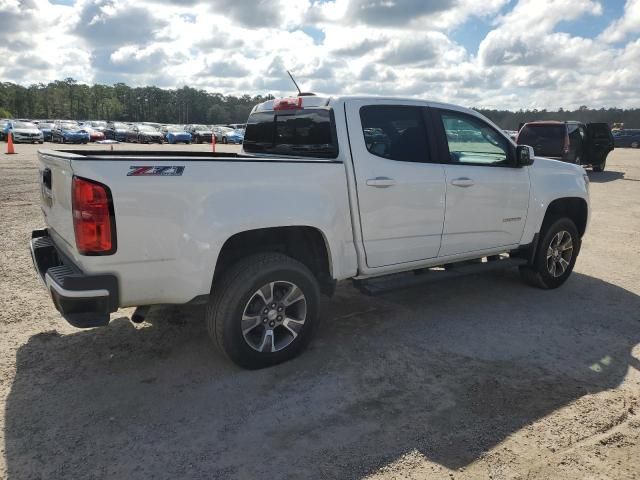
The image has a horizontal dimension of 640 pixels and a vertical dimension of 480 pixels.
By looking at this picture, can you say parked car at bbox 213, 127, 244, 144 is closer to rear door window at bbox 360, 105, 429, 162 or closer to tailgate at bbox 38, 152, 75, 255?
rear door window at bbox 360, 105, 429, 162

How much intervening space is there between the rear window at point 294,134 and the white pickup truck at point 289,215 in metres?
0.02

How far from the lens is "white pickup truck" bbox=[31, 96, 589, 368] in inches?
120

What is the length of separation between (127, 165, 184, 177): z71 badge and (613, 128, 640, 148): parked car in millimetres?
46450

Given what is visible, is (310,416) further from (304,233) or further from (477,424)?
(304,233)

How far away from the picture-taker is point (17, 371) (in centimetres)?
359

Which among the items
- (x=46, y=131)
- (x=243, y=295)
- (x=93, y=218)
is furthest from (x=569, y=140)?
(x=46, y=131)

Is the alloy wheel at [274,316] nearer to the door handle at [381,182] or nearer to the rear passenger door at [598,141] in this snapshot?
the door handle at [381,182]

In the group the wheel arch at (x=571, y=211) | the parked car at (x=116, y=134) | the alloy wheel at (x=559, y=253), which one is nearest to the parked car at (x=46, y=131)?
the parked car at (x=116, y=134)

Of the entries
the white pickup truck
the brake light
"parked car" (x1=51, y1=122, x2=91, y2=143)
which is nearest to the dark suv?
the white pickup truck

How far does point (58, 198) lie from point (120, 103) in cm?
14675

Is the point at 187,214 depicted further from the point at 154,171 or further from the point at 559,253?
the point at 559,253

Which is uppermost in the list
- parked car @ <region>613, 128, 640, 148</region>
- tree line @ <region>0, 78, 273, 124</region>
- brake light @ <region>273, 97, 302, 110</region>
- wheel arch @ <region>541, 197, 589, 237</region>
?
tree line @ <region>0, 78, 273, 124</region>

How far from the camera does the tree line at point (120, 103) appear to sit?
112 meters

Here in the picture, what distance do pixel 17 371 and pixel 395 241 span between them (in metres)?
2.93
